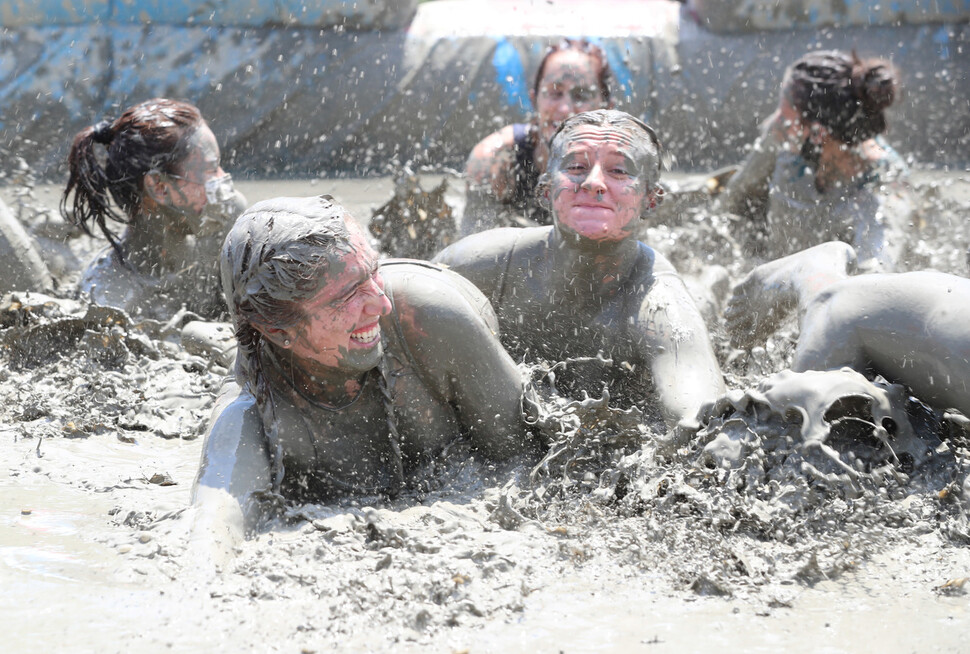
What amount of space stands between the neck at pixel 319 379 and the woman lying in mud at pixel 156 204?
6.61ft

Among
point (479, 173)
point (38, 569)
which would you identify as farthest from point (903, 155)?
point (38, 569)

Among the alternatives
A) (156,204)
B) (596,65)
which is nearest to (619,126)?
(596,65)

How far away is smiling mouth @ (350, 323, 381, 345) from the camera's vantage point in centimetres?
316

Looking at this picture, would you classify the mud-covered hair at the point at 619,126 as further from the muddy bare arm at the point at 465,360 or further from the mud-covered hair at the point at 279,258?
the mud-covered hair at the point at 279,258

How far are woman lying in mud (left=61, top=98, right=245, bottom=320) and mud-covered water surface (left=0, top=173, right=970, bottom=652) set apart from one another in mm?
1176

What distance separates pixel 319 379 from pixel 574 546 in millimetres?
878

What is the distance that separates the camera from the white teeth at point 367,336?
10.4ft

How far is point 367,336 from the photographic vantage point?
10.4ft

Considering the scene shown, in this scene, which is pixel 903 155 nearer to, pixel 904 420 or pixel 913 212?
pixel 913 212

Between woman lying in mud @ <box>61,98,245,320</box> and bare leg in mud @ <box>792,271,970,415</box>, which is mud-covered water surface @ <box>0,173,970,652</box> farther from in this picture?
woman lying in mud @ <box>61,98,245,320</box>

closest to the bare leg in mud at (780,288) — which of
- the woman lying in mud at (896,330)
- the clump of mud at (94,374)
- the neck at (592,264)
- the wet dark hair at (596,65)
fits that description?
the woman lying in mud at (896,330)

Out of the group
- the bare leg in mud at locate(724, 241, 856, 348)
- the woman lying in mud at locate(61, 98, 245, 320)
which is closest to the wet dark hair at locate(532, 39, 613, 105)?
the woman lying in mud at locate(61, 98, 245, 320)

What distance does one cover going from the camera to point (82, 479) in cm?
367

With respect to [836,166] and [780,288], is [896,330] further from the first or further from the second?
[836,166]
